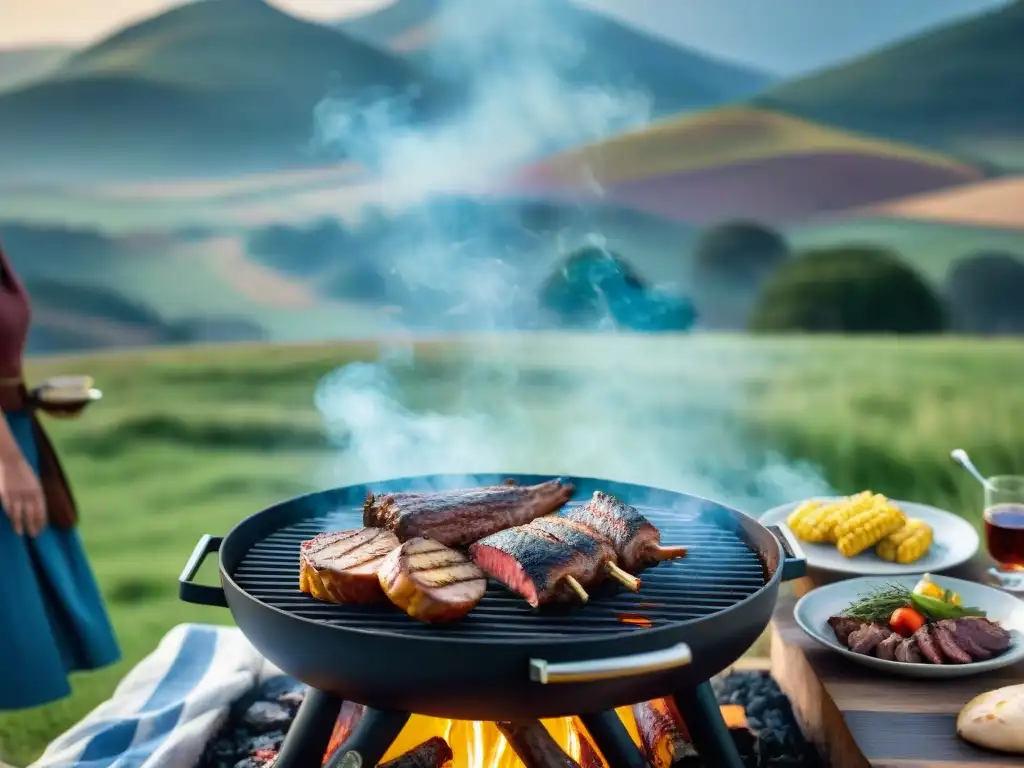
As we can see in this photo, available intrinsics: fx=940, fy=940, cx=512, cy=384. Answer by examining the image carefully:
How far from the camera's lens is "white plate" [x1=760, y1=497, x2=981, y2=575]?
10.1ft

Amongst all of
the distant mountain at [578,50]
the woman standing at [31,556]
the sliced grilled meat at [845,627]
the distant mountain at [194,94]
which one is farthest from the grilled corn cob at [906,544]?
the distant mountain at [194,94]

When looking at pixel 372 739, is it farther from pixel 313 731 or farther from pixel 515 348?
pixel 515 348

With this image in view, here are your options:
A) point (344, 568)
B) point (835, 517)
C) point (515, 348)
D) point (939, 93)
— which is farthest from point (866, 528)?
point (939, 93)

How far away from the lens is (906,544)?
10.2 ft

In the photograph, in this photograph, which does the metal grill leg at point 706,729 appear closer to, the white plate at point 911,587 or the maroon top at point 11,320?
the white plate at point 911,587

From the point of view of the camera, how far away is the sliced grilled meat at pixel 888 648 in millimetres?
2527

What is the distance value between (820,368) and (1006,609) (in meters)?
4.35

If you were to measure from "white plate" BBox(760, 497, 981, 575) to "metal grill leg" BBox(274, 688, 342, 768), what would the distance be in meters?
1.54

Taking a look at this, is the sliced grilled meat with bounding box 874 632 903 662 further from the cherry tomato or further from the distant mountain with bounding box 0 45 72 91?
the distant mountain with bounding box 0 45 72 91

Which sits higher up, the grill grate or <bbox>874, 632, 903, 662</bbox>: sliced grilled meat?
the grill grate

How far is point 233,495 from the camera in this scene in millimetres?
6910

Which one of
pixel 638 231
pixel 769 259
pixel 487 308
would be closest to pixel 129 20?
pixel 487 308

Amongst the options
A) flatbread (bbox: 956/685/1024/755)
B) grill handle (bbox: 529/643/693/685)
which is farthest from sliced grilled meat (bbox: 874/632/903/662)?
grill handle (bbox: 529/643/693/685)

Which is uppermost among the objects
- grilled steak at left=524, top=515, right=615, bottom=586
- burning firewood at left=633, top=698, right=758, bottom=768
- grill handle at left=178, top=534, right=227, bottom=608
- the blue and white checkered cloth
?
grilled steak at left=524, top=515, right=615, bottom=586
